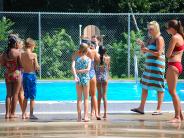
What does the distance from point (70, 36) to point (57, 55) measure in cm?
88

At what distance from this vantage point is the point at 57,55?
2550 centimetres

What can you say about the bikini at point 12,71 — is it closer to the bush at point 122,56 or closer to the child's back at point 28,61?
the child's back at point 28,61

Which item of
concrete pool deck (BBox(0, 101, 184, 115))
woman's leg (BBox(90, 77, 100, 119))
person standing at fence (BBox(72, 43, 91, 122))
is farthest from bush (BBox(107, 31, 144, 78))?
person standing at fence (BBox(72, 43, 91, 122))

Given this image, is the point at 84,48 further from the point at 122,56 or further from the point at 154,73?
the point at 122,56

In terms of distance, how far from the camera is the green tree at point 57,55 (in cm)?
2512

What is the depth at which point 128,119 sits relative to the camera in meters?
13.5

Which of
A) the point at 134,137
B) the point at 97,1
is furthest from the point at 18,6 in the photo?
the point at 134,137

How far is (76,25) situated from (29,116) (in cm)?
1299

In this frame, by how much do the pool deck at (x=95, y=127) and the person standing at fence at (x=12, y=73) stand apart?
0.94 ft

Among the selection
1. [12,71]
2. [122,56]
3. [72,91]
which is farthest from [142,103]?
[122,56]

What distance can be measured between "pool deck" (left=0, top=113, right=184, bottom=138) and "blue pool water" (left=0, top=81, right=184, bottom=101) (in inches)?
230

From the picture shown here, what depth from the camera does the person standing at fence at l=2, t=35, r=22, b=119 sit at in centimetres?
1377

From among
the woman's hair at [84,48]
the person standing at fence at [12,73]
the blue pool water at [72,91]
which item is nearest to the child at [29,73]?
the person standing at fence at [12,73]

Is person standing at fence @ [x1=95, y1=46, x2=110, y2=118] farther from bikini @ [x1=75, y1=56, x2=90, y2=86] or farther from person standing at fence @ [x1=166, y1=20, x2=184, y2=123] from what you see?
person standing at fence @ [x1=166, y1=20, x2=184, y2=123]
